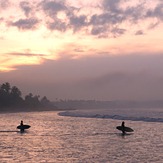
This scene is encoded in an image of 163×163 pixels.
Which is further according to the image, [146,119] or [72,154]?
[146,119]

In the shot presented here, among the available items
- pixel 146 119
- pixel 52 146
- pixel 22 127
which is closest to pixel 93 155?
pixel 52 146

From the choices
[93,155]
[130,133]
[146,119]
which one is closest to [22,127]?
[130,133]

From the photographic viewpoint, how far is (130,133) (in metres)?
42.5

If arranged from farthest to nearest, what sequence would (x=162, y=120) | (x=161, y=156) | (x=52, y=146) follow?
(x=162, y=120) < (x=52, y=146) < (x=161, y=156)

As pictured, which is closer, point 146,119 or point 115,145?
point 115,145

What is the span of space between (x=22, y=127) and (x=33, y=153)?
68.9ft

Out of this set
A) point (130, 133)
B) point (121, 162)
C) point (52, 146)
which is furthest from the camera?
point (130, 133)

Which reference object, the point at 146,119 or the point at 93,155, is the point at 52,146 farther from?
the point at 146,119

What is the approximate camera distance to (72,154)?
974 inches

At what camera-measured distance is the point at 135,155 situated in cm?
2431

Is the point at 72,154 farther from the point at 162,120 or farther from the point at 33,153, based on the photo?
the point at 162,120

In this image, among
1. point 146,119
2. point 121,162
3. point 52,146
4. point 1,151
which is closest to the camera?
point 121,162

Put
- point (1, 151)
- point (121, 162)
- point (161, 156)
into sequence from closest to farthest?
point (121, 162)
point (161, 156)
point (1, 151)

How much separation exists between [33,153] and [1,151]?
7.72ft
